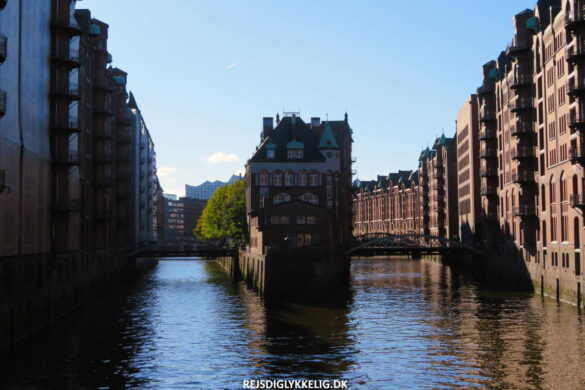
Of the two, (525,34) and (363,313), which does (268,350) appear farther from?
(525,34)

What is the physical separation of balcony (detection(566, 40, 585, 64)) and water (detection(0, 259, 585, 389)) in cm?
1812

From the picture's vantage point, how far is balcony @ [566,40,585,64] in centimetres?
5685

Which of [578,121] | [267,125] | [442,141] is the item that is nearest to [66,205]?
[578,121]

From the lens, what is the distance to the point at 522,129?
77000 mm

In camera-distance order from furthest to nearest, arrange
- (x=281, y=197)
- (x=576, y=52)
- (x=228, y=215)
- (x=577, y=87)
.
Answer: (x=228, y=215)
(x=281, y=197)
(x=576, y=52)
(x=577, y=87)

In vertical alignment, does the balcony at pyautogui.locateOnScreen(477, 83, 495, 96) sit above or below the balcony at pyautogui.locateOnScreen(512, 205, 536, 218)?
above

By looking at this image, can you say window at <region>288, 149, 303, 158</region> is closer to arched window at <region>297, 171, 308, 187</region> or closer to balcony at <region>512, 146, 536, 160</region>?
arched window at <region>297, 171, 308, 187</region>

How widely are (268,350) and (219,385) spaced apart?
847 cm

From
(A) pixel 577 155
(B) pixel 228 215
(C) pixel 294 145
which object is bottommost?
(B) pixel 228 215

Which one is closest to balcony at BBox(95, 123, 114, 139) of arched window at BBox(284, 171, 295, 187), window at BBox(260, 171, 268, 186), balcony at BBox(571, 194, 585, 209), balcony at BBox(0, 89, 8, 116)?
window at BBox(260, 171, 268, 186)

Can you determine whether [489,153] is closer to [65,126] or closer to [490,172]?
[490,172]

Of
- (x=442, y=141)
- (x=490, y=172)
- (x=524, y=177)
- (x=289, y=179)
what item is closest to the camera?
(x=524, y=177)

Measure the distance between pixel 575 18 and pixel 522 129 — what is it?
20.2 m

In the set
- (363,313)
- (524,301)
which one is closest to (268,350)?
(363,313)
